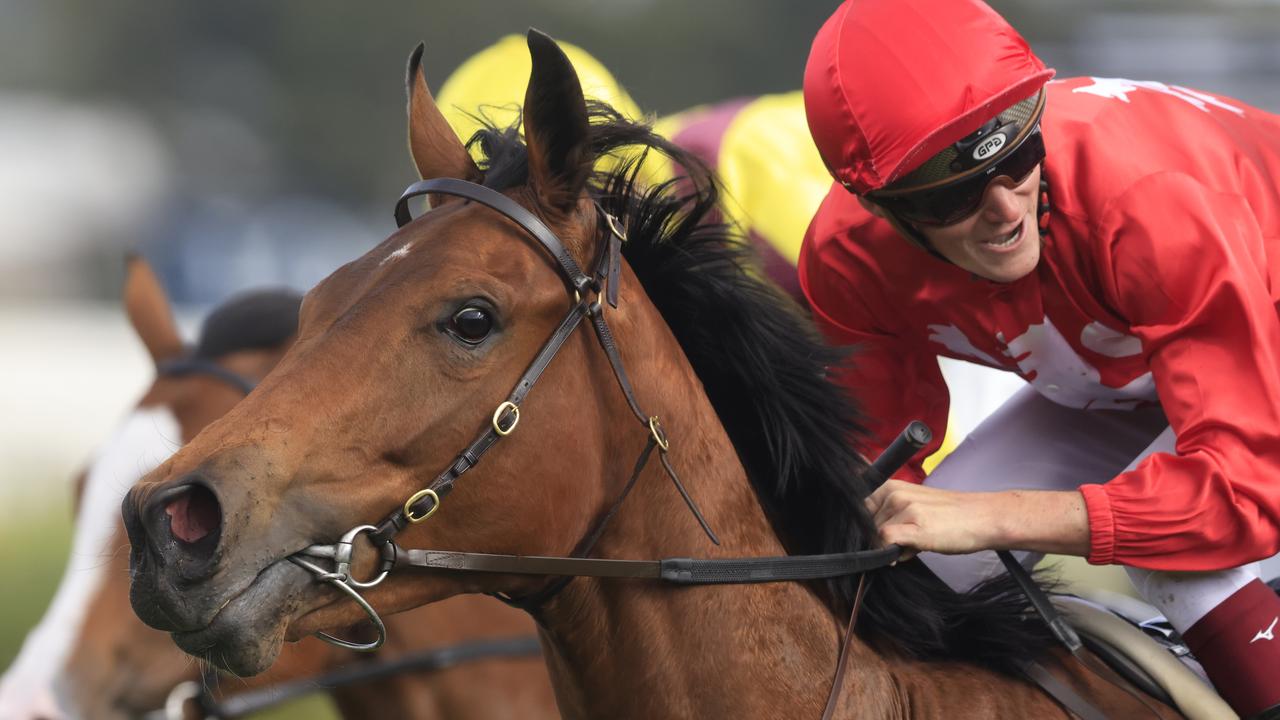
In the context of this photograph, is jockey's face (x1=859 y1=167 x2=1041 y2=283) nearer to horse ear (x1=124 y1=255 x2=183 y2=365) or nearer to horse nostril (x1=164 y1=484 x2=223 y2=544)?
horse nostril (x1=164 y1=484 x2=223 y2=544)

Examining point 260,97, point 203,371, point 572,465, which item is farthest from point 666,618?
point 260,97

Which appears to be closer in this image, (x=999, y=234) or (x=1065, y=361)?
(x=999, y=234)

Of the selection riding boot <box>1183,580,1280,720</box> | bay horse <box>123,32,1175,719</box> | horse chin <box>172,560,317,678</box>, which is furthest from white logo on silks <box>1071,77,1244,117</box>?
horse chin <box>172,560,317,678</box>

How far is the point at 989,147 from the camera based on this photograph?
2.26 m

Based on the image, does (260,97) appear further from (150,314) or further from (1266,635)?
(1266,635)

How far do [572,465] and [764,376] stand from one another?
421 mm

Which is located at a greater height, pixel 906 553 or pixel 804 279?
pixel 804 279

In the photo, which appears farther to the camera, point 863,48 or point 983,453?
point 983,453

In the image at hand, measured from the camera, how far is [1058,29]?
30.7 m

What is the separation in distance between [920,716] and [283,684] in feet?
6.31

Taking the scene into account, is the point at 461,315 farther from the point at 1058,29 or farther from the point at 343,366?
the point at 1058,29

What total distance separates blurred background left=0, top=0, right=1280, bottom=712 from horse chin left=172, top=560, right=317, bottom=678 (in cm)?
921

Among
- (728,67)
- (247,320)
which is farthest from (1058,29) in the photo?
(247,320)

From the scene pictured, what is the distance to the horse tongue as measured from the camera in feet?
5.88
